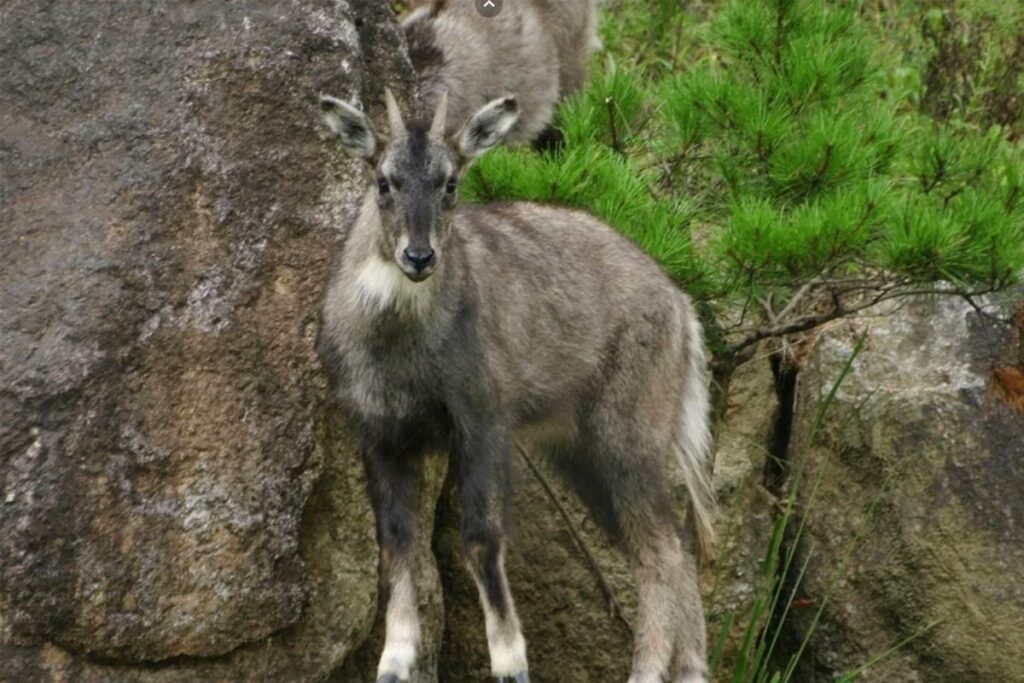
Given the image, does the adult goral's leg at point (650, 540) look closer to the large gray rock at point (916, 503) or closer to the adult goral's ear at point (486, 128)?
the large gray rock at point (916, 503)

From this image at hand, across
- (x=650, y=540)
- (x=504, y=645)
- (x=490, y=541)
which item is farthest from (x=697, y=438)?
(x=504, y=645)

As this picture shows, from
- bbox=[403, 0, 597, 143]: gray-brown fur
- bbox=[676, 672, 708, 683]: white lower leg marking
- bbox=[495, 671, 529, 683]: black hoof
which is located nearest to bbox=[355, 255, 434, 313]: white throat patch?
bbox=[495, 671, 529, 683]: black hoof

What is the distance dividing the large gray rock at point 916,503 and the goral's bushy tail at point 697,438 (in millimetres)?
406

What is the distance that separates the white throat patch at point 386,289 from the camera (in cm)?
530

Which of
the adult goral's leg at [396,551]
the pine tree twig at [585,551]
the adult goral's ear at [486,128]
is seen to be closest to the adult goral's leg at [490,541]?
the adult goral's leg at [396,551]

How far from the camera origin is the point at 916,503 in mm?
6891

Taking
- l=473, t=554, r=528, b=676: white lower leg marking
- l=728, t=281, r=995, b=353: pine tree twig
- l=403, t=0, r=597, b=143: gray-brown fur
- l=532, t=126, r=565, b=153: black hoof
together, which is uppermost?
l=728, t=281, r=995, b=353: pine tree twig

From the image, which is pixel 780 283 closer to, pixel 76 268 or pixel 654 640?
pixel 654 640

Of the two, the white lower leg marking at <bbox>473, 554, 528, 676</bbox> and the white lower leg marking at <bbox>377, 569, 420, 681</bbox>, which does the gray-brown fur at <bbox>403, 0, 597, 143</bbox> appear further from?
the white lower leg marking at <bbox>473, 554, 528, 676</bbox>

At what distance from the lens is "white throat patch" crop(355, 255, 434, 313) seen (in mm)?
5305

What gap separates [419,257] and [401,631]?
1.22 m

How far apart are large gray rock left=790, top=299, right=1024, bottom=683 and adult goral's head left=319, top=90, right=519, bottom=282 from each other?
84.3 inches

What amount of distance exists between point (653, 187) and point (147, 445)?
2272mm

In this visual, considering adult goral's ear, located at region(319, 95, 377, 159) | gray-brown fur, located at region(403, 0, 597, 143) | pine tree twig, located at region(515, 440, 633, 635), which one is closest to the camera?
adult goral's ear, located at region(319, 95, 377, 159)
